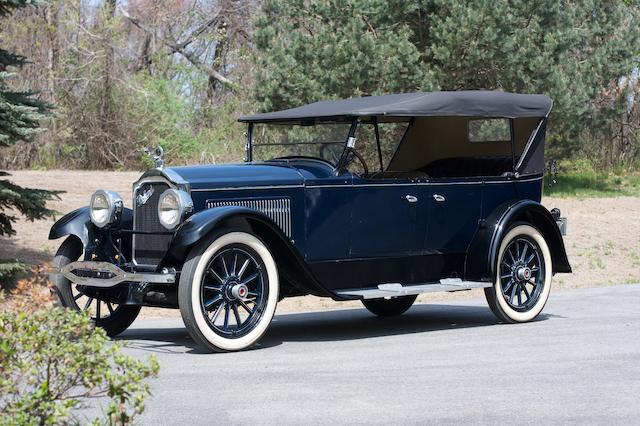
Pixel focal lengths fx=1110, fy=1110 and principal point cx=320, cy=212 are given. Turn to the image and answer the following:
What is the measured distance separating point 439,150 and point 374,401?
207 inches

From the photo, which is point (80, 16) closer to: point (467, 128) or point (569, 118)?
point (569, 118)

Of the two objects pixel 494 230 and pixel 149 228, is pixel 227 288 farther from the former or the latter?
pixel 494 230

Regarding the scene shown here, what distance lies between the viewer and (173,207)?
27.6 feet

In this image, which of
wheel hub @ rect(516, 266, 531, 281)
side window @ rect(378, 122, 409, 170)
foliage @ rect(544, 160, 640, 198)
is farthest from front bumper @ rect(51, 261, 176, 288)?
foliage @ rect(544, 160, 640, 198)

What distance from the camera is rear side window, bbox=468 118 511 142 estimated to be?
10.9m

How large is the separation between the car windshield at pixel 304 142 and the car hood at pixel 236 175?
544 mm

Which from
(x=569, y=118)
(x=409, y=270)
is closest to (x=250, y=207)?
(x=409, y=270)

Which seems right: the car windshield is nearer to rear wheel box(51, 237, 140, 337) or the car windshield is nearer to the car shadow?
the car shadow

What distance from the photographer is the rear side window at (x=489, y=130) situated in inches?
428

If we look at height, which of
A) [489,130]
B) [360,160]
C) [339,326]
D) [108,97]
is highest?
[108,97]

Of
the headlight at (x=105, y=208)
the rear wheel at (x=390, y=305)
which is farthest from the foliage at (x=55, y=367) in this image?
the rear wheel at (x=390, y=305)

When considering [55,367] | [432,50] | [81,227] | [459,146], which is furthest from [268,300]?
[432,50]

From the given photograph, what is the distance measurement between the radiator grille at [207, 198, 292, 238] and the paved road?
3.17 ft

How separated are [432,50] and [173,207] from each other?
1390cm
